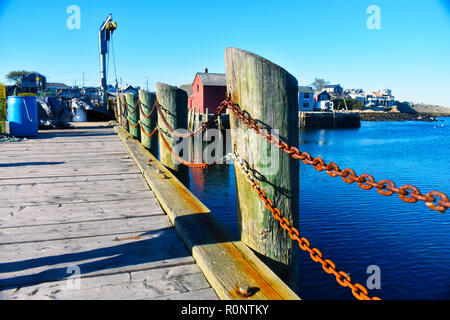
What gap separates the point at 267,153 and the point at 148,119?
215 inches

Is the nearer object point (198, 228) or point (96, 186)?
point (198, 228)

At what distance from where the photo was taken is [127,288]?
82.0 inches

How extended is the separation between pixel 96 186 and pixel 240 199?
2712 mm

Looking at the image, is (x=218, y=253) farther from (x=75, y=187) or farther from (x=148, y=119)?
(x=148, y=119)

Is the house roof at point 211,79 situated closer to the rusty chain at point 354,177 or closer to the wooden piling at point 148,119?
the wooden piling at point 148,119

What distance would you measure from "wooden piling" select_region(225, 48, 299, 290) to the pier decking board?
538 millimetres

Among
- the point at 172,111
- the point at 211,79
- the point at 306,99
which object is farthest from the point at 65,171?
the point at 306,99

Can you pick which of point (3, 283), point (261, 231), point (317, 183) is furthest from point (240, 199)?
point (317, 183)

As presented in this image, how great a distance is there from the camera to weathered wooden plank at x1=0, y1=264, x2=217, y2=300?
1.99 m

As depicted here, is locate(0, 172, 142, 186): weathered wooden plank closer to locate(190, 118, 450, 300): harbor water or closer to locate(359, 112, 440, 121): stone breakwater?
locate(190, 118, 450, 300): harbor water

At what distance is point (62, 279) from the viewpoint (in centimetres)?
218

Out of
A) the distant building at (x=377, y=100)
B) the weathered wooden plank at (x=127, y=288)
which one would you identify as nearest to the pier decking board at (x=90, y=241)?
the weathered wooden plank at (x=127, y=288)

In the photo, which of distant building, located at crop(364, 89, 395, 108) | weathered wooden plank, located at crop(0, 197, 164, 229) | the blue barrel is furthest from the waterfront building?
distant building, located at crop(364, 89, 395, 108)
